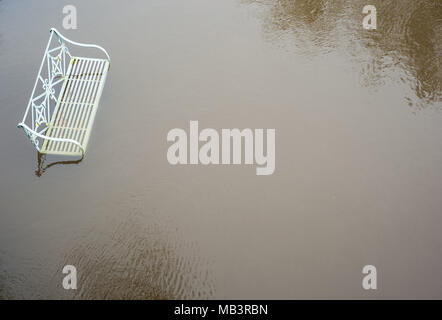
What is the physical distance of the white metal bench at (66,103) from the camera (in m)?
4.48

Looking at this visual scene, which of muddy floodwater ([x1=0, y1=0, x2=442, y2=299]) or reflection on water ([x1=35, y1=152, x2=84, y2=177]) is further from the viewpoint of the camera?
reflection on water ([x1=35, y1=152, x2=84, y2=177])

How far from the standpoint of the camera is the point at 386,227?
13.1 ft

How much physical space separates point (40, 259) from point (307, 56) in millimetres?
4699

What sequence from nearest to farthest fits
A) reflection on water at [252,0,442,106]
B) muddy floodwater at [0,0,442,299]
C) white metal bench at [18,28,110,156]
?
muddy floodwater at [0,0,442,299], white metal bench at [18,28,110,156], reflection on water at [252,0,442,106]

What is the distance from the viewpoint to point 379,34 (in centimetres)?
552

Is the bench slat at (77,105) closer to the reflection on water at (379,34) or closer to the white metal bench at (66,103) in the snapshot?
the white metal bench at (66,103)

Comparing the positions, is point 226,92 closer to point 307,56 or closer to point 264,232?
point 307,56

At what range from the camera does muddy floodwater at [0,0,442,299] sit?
3.85 meters

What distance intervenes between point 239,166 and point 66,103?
2.64 metres

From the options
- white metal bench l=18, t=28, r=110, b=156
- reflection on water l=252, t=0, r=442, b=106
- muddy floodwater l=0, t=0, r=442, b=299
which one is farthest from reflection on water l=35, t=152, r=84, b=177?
reflection on water l=252, t=0, r=442, b=106

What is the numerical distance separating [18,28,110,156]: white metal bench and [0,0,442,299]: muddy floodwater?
21cm

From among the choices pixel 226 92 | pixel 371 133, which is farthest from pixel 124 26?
pixel 371 133

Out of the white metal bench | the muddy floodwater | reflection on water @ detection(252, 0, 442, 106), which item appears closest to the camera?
the muddy floodwater

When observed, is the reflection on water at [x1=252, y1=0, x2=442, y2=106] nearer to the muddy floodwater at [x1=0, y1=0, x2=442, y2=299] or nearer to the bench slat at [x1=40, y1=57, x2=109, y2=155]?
the muddy floodwater at [x1=0, y1=0, x2=442, y2=299]
